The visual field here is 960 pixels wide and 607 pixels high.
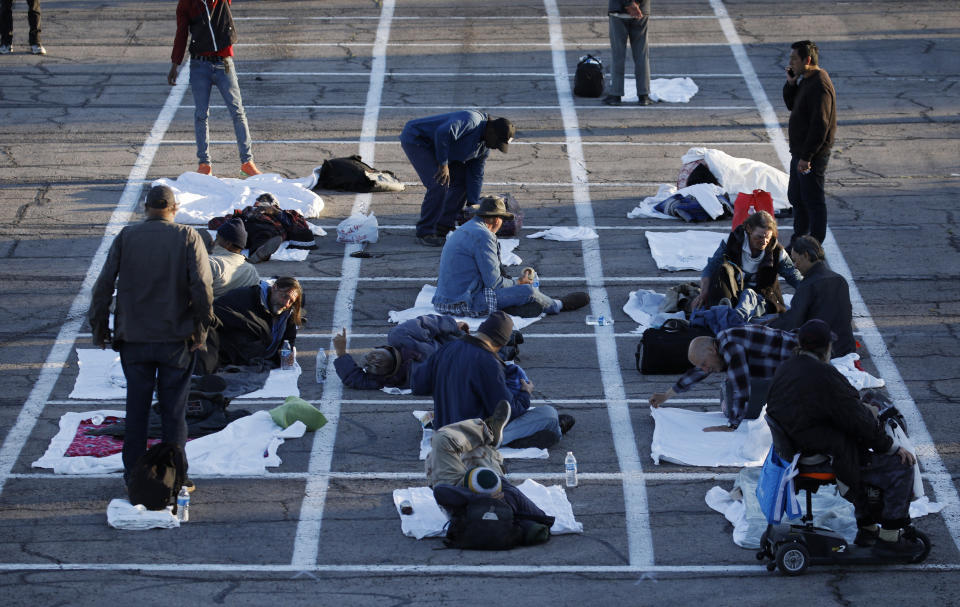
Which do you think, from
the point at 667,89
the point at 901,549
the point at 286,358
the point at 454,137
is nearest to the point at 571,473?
the point at 901,549

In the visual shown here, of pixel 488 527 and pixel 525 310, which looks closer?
pixel 488 527

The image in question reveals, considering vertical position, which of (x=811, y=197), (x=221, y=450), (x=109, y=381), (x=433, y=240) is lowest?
(x=433, y=240)

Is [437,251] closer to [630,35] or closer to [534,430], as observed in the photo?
[534,430]

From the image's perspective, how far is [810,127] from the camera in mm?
13023

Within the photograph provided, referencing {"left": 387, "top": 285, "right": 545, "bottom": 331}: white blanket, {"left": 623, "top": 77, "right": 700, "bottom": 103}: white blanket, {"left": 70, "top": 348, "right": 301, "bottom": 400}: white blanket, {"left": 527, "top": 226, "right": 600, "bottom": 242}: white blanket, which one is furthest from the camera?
{"left": 623, "top": 77, "right": 700, "bottom": 103}: white blanket

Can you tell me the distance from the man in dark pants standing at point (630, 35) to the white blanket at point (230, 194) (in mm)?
4967

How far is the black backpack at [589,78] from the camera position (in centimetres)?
1850

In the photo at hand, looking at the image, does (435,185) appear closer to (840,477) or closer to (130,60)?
(840,477)

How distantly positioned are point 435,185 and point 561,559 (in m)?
6.26

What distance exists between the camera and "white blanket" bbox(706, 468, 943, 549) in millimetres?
8562

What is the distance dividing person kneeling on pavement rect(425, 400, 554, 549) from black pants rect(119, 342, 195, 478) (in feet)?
5.60

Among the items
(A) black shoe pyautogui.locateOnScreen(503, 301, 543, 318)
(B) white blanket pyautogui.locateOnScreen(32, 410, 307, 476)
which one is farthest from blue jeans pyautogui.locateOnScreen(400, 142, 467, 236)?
(B) white blanket pyautogui.locateOnScreen(32, 410, 307, 476)

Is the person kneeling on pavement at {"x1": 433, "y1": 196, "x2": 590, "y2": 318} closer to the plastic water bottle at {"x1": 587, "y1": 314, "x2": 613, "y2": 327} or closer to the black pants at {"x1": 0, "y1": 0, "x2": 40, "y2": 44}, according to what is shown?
the plastic water bottle at {"x1": 587, "y1": 314, "x2": 613, "y2": 327}

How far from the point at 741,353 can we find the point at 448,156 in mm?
5064
